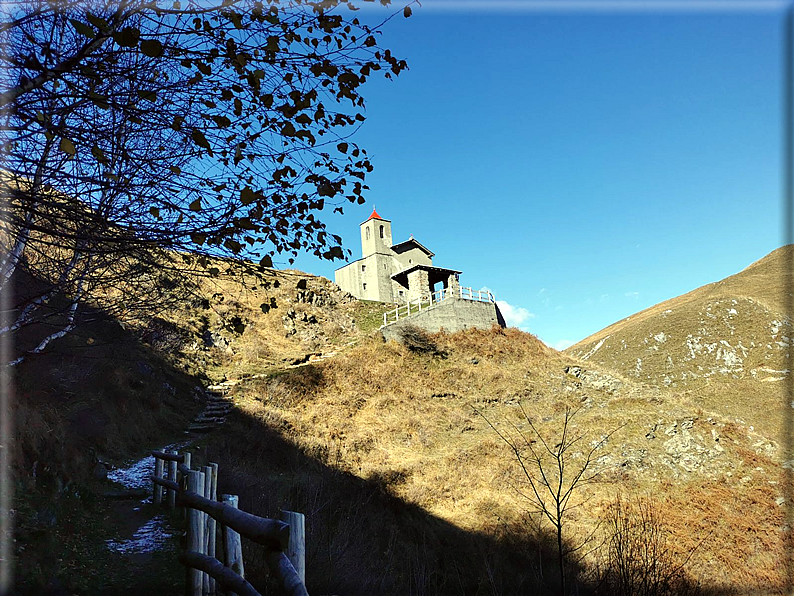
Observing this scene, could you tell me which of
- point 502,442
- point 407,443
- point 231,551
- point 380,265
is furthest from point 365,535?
point 380,265

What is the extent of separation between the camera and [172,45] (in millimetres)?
3977

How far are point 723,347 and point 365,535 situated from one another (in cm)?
4930

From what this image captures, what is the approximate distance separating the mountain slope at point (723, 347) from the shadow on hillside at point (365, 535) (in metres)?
30.7

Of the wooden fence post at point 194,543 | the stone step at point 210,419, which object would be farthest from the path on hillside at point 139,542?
the stone step at point 210,419

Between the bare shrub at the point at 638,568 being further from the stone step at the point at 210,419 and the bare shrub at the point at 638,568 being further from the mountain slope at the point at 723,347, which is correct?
the mountain slope at the point at 723,347

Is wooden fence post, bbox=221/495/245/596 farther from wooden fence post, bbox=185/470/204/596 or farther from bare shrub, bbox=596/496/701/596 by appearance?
bare shrub, bbox=596/496/701/596

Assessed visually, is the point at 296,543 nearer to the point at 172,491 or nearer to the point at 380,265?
the point at 172,491

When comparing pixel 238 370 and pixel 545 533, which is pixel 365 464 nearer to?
pixel 545 533

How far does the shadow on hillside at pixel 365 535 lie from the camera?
28.0 ft

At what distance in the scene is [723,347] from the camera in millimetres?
48719

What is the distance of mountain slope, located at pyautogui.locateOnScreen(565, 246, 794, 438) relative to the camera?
41.9 m

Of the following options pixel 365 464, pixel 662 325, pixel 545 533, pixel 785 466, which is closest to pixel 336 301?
pixel 365 464

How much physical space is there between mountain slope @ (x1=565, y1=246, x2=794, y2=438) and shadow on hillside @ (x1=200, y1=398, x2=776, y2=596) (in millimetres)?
30677

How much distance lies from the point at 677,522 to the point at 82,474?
62.9 feet
